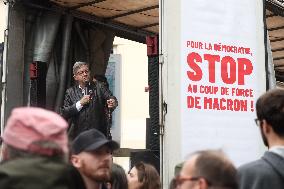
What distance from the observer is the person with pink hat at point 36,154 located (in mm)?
2240

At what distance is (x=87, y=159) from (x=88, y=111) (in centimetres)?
378

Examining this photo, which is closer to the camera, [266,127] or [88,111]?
[266,127]

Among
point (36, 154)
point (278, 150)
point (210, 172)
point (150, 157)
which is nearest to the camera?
point (36, 154)

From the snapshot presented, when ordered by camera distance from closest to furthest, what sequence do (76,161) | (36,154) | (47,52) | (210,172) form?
(36,154) → (210,172) → (76,161) → (47,52)

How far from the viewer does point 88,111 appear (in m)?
7.95

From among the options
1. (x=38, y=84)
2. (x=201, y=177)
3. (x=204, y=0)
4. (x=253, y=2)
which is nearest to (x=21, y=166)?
(x=201, y=177)

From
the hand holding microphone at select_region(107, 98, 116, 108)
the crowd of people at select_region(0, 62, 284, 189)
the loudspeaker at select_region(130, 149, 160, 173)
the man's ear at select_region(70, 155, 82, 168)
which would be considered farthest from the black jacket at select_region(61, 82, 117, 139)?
the man's ear at select_region(70, 155, 82, 168)

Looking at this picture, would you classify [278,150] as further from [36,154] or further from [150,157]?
[150,157]

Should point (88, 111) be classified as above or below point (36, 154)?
above

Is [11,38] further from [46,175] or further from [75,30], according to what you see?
[46,175]

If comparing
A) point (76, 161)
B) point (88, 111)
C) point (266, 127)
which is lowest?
point (76, 161)

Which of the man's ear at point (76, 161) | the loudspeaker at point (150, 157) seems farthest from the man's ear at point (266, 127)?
the loudspeaker at point (150, 157)

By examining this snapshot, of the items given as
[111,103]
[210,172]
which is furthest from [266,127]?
[111,103]

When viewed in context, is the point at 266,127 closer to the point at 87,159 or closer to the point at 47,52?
the point at 87,159
